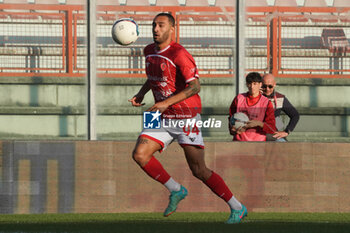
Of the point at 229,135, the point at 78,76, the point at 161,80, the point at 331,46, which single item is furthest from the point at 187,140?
the point at 331,46

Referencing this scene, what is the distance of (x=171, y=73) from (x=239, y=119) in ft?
4.07

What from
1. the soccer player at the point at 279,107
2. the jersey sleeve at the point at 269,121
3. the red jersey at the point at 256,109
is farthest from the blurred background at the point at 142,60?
the jersey sleeve at the point at 269,121

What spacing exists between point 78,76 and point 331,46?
2842mm

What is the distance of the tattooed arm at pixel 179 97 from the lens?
774 cm

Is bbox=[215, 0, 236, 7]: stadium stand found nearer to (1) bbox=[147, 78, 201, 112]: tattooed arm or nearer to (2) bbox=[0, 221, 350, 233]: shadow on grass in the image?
(1) bbox=[147, 78, 201, 112]: tattooed arm

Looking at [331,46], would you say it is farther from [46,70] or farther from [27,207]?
[27,207]

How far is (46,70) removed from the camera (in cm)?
983

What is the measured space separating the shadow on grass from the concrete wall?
75 cm

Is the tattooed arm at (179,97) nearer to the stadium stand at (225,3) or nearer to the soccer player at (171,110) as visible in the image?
the soccer player at (171,110)

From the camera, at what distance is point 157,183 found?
30.1ft

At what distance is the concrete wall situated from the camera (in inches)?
362

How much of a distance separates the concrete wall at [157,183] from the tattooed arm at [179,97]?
1394 millimetres

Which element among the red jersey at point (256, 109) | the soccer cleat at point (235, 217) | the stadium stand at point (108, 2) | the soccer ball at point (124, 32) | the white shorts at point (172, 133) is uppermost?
the stadium stand at point (108, 2)

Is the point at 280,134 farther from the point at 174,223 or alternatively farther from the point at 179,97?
the point at 179,97
